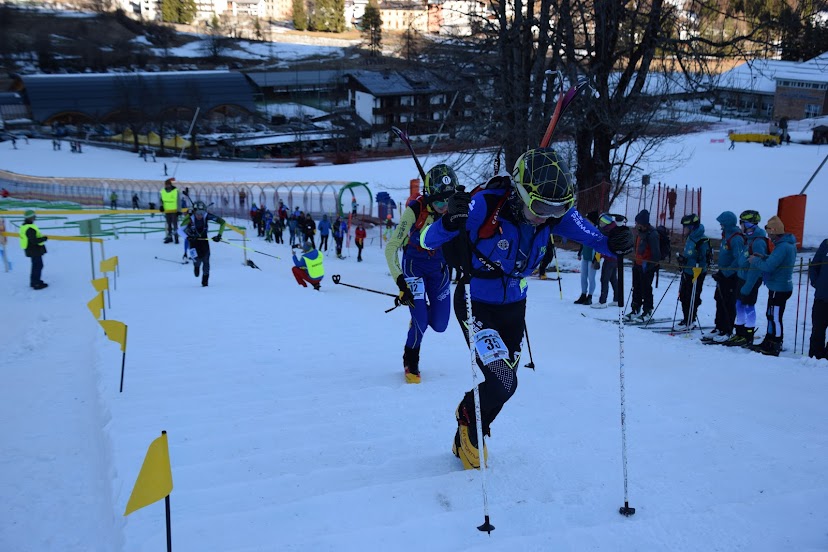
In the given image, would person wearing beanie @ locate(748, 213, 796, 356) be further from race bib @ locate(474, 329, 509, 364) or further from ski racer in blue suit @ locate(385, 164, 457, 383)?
race bib @ locate(474, 329, 509, 364)

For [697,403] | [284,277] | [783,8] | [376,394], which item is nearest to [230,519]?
[376,394]

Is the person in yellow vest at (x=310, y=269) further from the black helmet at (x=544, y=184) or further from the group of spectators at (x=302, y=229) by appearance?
the black helmet at (x=544, y=184)

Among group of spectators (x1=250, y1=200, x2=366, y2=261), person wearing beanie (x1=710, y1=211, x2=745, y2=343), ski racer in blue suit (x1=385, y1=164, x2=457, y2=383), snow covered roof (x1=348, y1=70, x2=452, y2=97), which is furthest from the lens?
snow covered roof (x1=348, y1=70, x2=452, y2=97)

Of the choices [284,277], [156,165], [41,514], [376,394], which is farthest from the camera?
[156,165]

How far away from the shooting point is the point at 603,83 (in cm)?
1845

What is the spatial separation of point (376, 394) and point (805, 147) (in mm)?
44503

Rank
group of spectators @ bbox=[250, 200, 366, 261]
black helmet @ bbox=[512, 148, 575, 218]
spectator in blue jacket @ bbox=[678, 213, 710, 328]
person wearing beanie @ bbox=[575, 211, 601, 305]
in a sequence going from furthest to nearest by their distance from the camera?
group of spectators @ bbox=[250, 200, 366, 261] → person wearing beanie @ bbox=[575, 211, 601, 305] → spectator in blue jacket @ bbox=[678, 213, 710, 328] → black helmet @ bbox=[512, 148, 575, 218]

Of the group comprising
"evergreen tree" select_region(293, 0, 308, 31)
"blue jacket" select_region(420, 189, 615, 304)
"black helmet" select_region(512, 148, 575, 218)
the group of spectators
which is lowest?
the group of spectators

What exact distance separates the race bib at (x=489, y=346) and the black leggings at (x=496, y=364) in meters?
0.03

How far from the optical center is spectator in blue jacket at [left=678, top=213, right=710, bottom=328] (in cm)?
1016

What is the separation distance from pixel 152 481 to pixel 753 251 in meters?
8.28

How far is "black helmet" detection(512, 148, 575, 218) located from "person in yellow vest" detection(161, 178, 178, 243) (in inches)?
697

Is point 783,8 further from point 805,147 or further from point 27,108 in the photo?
point 27,108

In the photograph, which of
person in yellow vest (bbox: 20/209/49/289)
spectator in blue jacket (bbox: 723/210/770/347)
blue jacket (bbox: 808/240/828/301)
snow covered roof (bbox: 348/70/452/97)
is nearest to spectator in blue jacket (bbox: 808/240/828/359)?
blue jacket (bbox: 808/240/828/301)
